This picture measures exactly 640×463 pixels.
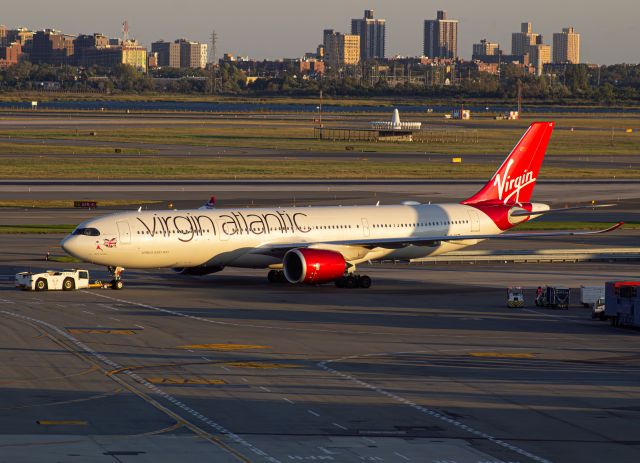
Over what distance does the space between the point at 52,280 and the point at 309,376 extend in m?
27.1

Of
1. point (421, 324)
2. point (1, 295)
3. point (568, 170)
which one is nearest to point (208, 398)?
point (421, 324)

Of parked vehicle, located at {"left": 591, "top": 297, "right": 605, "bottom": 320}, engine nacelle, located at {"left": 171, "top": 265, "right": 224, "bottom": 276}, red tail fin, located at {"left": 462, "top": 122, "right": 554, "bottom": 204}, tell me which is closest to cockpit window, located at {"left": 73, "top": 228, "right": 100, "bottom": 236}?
engine nacelle, located at {"left": 171, "top": 265, "right": 224, "bottom": 276}

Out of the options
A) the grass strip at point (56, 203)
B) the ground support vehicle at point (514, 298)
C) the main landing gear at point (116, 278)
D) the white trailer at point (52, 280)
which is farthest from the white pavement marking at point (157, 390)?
the grass strip at point (56, 203)

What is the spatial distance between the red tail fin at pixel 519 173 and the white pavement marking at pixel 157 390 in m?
32.8

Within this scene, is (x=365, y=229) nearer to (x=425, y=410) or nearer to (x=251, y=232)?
(x=251, y=232)

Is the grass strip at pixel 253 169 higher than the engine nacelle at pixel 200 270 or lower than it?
higher

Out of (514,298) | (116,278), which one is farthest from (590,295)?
(116,278)

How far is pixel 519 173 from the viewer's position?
81250 mm

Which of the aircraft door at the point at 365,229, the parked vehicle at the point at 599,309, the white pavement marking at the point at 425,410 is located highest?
the aircraft door at the point at 365,229

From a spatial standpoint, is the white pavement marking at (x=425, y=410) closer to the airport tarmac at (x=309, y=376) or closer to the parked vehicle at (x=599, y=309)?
the airport tarmac at (x=309, y=376)

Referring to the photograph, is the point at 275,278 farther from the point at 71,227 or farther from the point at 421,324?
the point at 71,227

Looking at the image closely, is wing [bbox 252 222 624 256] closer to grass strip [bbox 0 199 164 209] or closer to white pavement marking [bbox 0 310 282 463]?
white pavement marking [bbox 0 310 282 463]

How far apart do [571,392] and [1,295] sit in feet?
113

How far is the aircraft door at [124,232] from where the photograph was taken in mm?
66688
